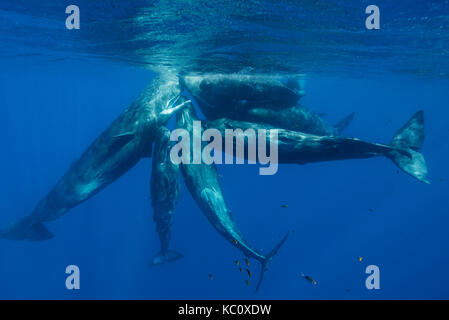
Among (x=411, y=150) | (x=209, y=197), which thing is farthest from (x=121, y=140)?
(x=411, y=150)

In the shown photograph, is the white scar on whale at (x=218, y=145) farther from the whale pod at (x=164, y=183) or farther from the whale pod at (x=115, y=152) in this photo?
the whale pod at (x=115, y=152)

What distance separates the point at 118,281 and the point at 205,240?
22.3 feet

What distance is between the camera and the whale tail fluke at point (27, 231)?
12156 millimetres

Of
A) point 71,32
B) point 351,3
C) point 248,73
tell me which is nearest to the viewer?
point 351,3

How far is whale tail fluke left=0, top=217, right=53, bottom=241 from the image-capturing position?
12156 millimetres

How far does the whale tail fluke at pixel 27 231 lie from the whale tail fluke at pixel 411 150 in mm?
11643

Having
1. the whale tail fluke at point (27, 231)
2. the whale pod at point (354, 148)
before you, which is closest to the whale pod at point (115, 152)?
the whale tail fluke at point (27, 231)

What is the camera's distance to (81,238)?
89.8 feet

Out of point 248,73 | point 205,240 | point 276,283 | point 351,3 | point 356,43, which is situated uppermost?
point 248,73

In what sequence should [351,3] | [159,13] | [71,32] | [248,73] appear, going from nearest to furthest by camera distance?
[351,3] → [159,13] → [71,32] → [248,73]

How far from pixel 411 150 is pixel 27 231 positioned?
1294cm

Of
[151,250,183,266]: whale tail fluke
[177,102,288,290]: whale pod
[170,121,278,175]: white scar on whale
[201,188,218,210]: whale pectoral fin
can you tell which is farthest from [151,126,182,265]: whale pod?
[151,250,183,266]: whale tail fluke

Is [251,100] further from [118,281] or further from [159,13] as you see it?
[118,281]

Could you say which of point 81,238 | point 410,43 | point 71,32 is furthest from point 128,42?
point 81,238
